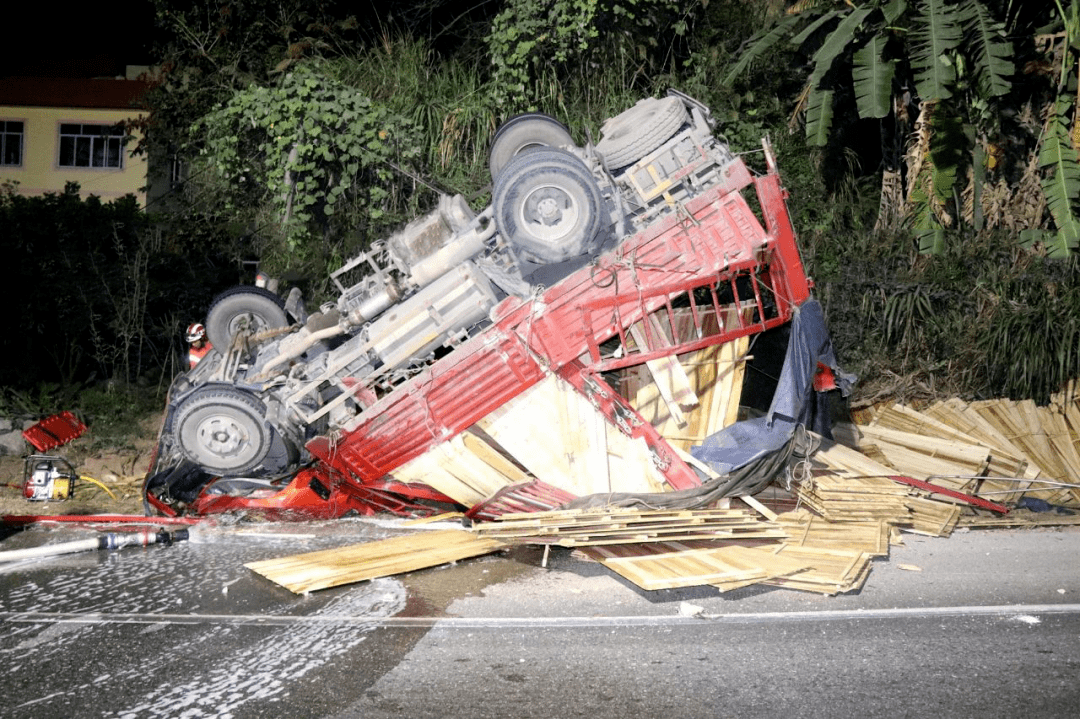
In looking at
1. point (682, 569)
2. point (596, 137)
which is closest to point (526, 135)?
point (596, 137)

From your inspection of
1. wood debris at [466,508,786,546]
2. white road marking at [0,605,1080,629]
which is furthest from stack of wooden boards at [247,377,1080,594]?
white road marking at [0,605,1080,629]

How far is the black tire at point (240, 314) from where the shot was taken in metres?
9.00

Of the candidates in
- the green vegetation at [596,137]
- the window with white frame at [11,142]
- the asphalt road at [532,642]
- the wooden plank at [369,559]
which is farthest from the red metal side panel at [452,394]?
the window with white frame at [11,142]

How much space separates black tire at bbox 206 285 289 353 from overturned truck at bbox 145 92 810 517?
85cm

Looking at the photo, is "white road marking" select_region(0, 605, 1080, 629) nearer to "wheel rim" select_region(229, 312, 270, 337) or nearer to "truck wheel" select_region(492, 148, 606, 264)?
"truck wheel" select_region(492, 148, 606, 264)

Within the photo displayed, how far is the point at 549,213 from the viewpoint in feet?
25.0

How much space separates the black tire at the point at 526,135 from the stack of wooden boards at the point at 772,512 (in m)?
2.25

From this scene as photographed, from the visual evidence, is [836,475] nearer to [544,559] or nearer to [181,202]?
[544,559]

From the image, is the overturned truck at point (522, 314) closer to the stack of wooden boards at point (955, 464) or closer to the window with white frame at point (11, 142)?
the stack of wooden boards at point (955, 464)

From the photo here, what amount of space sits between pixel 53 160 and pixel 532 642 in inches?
800

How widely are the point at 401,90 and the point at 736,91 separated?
431 cm

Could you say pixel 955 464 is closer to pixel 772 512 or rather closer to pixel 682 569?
pixel 772 512

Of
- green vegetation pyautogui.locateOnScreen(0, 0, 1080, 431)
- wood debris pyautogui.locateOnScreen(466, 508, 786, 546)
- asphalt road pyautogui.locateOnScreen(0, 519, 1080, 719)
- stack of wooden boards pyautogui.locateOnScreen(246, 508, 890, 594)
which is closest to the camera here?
asphalt road pyautogui.locateOnScreen(0, 519, 1080, 719)

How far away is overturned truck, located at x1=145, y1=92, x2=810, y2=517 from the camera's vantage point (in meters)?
7.67
